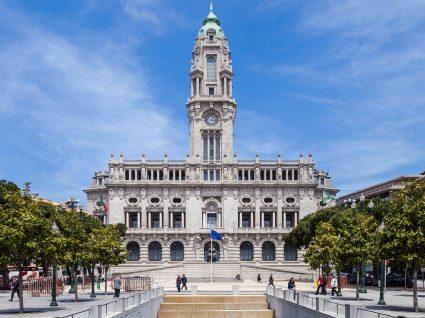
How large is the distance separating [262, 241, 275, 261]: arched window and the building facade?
7.9 inches

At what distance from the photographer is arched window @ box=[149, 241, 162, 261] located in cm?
13100

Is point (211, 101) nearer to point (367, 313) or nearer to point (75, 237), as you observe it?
point (75, 237)

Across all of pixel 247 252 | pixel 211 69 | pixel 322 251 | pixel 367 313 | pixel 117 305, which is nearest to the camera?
pixel 367 313

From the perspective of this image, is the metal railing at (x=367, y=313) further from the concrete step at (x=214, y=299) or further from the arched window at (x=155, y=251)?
the arched window at (x=155, y=251)

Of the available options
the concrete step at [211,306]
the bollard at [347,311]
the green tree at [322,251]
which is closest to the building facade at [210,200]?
the green tree at [322,251]

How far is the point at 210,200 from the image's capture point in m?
133

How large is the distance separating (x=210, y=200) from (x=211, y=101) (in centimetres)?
2055

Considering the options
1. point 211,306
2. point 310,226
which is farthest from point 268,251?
point 211,306

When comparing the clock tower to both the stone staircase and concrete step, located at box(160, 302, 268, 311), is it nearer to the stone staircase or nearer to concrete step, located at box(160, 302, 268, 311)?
the stone staircase

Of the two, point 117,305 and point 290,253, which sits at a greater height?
point 117,305

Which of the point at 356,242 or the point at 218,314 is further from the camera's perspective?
the point at 356,242

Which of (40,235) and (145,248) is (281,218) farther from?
(40,235)

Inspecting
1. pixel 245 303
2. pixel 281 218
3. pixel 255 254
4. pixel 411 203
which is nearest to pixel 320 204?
pixel 281 218

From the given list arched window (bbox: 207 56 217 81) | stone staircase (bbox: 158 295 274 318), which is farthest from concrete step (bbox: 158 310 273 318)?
arched window (bbox: 207 56 217 81)
